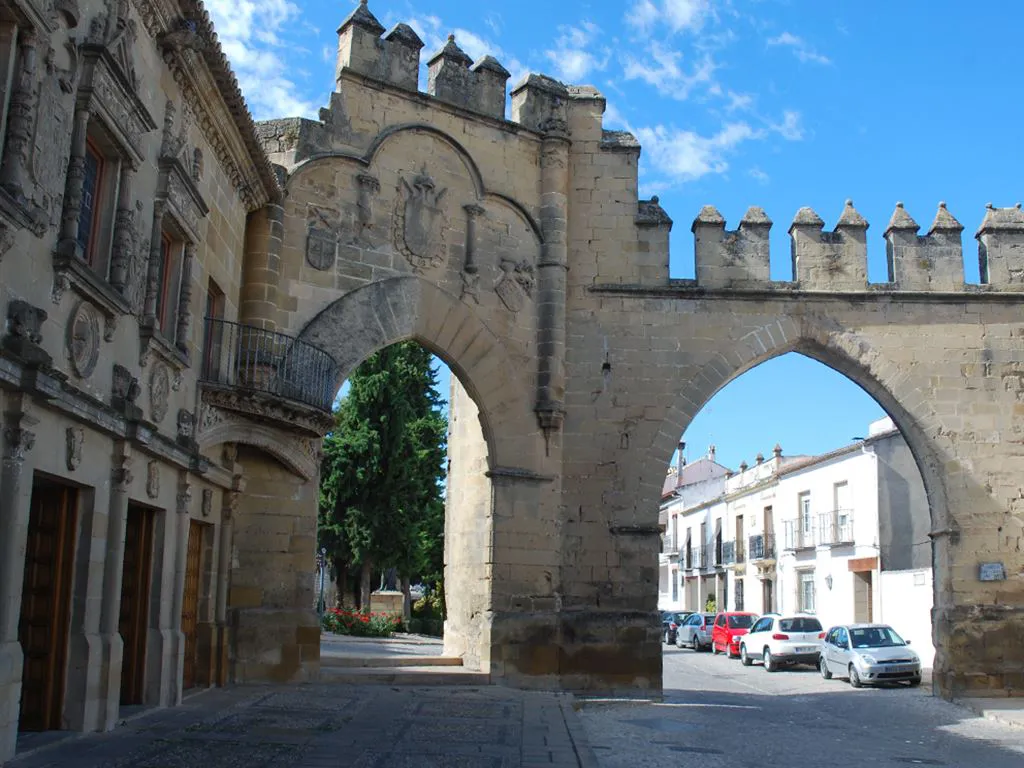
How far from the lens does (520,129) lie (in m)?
14.2

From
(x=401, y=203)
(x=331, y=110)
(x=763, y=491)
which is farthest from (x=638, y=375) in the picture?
(x=763, y=491)

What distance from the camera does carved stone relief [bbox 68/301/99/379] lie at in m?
6.95

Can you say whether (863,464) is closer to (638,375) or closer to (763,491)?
(763,491)

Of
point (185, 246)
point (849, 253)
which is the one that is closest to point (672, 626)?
point (849, 253)

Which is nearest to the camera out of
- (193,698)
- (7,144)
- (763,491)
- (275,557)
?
(7,144)

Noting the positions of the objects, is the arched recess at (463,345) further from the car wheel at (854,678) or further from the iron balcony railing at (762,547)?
the iron balcony railing at (762,547)

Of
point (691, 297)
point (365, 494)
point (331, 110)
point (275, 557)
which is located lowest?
Answer: point (275, 557)

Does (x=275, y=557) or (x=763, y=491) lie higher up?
(x=763, y=491)

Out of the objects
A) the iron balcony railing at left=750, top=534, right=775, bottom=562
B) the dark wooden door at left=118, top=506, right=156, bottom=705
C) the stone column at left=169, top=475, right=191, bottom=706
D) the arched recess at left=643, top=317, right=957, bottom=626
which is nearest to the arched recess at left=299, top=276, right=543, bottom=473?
the arched recess at left=643, top=317, right=957, bottom=626

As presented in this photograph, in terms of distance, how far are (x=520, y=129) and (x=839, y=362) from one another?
5.21m

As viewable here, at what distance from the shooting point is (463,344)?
13.5m

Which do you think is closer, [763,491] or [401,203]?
[401,203]

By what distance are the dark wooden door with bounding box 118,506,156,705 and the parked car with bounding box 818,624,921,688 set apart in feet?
38.3

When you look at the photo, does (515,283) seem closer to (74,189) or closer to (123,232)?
(123,232)
